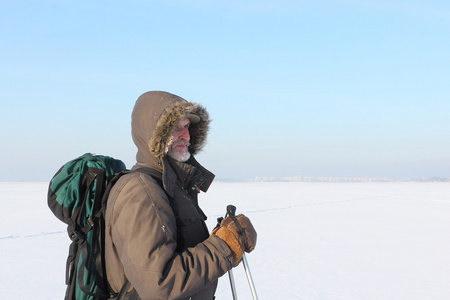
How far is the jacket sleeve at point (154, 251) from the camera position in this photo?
4.74 ft

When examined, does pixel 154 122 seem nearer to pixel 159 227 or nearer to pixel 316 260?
pixel 159 227

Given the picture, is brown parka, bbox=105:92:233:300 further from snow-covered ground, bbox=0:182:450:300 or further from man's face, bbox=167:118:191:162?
snow-covered ground, bbox=0:182:450:300

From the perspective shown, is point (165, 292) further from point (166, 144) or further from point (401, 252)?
point (401, 252)

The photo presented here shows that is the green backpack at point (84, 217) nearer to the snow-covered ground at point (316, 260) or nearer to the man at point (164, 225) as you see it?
the man at point (164, 225)

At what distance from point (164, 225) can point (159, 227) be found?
2cm

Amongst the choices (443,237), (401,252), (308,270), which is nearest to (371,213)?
(443,237)

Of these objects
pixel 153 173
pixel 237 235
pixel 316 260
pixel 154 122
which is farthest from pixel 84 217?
pixel 316 260

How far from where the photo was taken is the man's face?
181 cm

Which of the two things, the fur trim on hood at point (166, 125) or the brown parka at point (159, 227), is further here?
the fur trim on hood at point (166, 125)

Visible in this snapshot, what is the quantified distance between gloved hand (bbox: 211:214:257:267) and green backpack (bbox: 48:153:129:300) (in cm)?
43

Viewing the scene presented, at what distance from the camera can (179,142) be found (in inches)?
72.0

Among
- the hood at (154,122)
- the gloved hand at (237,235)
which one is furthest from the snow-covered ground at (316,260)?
the hood at (154,122)

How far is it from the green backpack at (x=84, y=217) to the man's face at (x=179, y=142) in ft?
0.86

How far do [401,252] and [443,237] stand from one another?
6.38 ft
